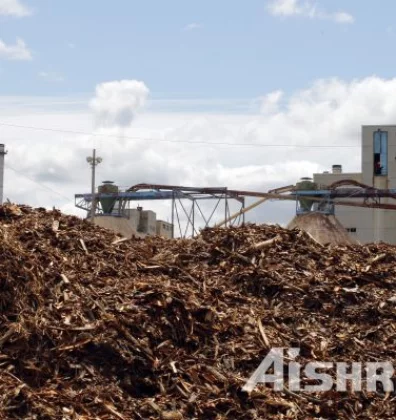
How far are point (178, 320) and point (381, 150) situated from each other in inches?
2464

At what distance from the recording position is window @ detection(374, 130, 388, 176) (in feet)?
232

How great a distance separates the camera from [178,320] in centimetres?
1048

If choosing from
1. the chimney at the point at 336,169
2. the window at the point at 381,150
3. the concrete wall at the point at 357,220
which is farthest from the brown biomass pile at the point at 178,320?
the chimney at the point at 336,169

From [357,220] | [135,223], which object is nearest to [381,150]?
[357,220]

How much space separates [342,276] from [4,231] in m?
4.70

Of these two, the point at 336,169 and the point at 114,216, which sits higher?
the point at 336,169

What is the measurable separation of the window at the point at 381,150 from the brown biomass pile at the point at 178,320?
59.1 meters

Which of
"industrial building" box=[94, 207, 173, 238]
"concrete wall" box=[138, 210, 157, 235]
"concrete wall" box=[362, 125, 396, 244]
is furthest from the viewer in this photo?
"concrete wall" box=[138, 210, 157, 235]

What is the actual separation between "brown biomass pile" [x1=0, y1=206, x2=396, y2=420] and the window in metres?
59.1

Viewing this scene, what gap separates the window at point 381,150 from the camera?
70.8m

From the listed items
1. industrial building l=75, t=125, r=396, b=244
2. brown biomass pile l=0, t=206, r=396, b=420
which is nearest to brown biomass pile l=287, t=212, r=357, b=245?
industrial building l=75, t=125, r=396, b=244

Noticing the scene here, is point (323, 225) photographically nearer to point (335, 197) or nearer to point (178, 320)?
point (335, 197)

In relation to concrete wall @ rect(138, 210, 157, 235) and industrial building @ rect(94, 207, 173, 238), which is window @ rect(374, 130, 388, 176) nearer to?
industrial building @ rect(94, 207, 173, 238)

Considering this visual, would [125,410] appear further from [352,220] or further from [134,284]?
[352,220]
